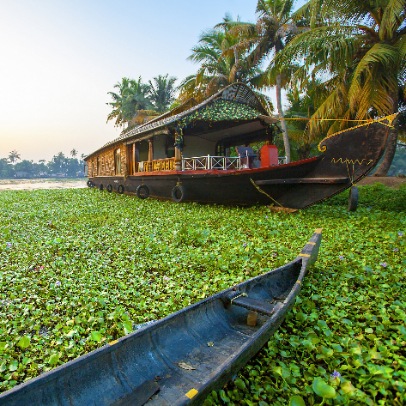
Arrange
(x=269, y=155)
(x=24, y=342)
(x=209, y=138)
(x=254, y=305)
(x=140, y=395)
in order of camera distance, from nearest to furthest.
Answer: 1. (x=140, y=395)
2. (x=24, y=342)
3. (x=254, y=305)
4. (x=269, y=155)
5. (x=209, y=138)

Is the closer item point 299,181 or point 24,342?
point 24,342

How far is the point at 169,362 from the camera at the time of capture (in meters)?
1.98

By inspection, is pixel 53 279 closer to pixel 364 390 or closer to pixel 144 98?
pixel 364 390

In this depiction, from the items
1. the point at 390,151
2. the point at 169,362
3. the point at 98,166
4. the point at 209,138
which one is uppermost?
the point at 209,138

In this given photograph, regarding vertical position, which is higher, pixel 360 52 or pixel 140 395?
pixel 360 52

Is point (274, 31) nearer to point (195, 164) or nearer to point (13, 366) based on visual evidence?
point (195, 164)

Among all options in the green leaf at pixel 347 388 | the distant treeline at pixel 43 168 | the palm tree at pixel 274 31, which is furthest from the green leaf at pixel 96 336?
the distant treeline at pixel 43 168

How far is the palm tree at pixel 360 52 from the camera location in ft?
36.4

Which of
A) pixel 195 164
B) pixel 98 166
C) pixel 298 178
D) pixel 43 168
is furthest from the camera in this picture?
pixel 43 168

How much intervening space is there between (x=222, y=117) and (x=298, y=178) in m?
5.18

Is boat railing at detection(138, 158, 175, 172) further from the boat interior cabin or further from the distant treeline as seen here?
the distant treeline

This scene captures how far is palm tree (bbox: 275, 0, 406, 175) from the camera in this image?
36.4 ft

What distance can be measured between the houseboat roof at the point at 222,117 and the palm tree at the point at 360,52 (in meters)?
2.82

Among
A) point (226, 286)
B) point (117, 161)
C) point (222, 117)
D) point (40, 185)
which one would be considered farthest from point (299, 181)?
point (40, 185)
